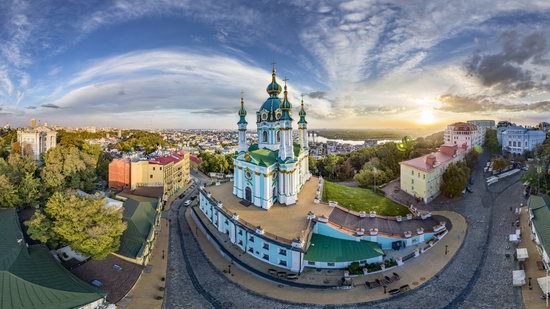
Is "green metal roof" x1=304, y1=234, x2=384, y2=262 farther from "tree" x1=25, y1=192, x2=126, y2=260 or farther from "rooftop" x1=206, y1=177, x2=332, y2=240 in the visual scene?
"tree" x1=25, y1=192, x2=126, y2=260

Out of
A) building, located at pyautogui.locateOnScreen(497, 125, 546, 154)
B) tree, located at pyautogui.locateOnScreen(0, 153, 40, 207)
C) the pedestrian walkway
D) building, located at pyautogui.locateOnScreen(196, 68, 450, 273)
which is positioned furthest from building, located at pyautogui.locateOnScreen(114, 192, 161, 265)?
building, located at pyautogui.locateOnScreen(497, 125, 546, 154)

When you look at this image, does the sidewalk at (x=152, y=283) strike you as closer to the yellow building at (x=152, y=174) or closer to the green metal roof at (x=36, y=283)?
the green metal roof at (x=36, y=283)

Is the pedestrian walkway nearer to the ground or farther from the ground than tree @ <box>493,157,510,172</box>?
nearer to the ground

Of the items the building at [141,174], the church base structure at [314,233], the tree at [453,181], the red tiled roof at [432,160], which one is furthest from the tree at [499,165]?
the building at [141,174]

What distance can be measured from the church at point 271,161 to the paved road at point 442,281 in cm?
659

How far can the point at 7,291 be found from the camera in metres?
12.8

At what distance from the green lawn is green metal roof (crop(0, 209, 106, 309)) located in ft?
67.6

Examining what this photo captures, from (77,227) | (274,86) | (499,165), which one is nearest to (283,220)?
(274,86)

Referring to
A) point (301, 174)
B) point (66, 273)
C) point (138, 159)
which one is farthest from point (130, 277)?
point (138, 159)

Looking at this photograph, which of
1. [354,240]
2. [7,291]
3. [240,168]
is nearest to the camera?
[7,291]

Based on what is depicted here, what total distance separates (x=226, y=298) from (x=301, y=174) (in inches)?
700

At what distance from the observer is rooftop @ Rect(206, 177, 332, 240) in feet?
68.3

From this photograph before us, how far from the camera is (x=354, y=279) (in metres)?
17.7

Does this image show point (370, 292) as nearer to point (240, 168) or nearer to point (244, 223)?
point (244, 223)
